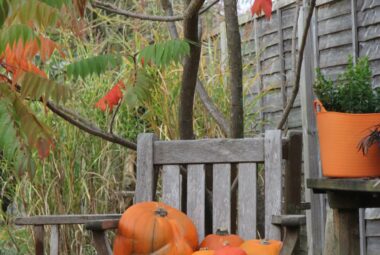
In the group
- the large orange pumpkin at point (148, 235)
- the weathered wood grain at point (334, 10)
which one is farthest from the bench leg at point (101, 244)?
the weathered wood grain at point (334, 10)

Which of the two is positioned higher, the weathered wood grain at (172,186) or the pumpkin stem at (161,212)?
the weathered wood grain at (172,186)

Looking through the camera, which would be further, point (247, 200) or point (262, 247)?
point (247, 200)

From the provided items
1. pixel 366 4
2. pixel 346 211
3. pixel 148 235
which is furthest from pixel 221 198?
pixel 366 4

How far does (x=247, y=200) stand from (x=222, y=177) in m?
0.18

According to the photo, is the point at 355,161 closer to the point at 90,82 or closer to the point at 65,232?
the point at 65,232

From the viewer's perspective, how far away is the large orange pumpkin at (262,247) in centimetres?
379

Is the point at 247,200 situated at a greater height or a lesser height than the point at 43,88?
lesser

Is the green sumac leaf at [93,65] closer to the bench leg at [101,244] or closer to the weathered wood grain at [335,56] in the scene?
the bench leg at [101,244]

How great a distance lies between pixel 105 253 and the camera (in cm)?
379

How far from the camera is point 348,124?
363 cm

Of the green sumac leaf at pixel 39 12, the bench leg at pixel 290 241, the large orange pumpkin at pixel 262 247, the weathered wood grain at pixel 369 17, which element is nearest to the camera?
the green sumac leaf at pixel 39 12

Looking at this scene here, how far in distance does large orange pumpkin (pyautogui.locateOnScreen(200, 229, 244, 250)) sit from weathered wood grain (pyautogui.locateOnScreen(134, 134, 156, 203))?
1.85 feet

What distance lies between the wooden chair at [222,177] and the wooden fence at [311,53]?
3.65ft

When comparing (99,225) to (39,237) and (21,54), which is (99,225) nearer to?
(39,237)
